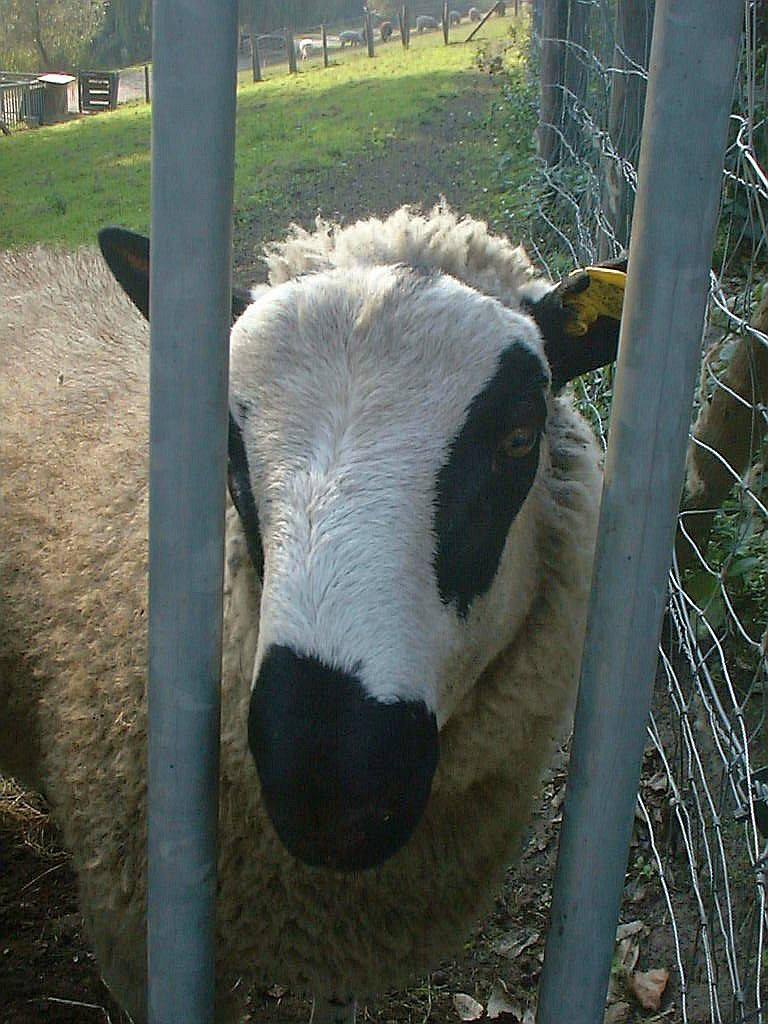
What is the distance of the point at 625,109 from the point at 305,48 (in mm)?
Result: 20189

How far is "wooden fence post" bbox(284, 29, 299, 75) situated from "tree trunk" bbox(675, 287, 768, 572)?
1941 centimetres

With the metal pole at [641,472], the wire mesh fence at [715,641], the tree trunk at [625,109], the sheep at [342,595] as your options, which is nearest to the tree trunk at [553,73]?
the wire mesh fence at [715,641]

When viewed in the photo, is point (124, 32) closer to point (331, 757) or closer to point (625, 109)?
point (625, 109)

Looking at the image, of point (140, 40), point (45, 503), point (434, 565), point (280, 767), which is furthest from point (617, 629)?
point (140, 40)

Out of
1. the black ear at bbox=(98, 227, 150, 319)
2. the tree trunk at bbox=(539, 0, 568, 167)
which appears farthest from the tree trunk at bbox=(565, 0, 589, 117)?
the black ear at bbox=(98, 227, 150, 319)

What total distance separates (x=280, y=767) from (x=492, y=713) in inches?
31.2

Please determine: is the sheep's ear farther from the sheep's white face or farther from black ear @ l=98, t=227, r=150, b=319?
the sheep's white face

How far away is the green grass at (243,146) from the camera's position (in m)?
9.50

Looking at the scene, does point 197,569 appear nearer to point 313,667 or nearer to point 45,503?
point 313,667

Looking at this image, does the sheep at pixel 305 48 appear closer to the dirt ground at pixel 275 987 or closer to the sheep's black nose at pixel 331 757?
the dirt ground at pixel 275 987

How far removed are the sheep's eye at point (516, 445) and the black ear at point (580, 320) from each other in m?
0.26

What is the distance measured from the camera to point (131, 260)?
1965 mm

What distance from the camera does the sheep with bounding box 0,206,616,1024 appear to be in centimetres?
135

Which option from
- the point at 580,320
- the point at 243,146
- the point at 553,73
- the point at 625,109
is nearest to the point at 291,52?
the point at 243,146
